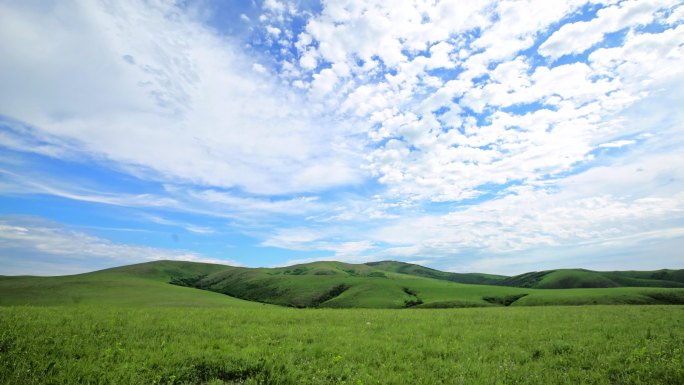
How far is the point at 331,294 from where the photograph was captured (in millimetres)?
137000

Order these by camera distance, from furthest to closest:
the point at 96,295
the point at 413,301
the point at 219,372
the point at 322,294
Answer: the point at 322,294 → the point at 413,301 → the point at 96,295 → the point at 219,372

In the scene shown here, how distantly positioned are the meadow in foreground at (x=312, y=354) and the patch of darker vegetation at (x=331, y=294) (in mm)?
112056

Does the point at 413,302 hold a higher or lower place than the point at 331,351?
lower

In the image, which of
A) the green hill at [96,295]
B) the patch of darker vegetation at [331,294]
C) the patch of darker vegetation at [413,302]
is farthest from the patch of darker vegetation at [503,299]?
the green hill at [96,295]

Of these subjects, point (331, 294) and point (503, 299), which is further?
point (331, 294)

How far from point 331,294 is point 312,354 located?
128620mm

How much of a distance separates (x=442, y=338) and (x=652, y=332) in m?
10.6

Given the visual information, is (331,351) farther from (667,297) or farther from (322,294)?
(322,294)

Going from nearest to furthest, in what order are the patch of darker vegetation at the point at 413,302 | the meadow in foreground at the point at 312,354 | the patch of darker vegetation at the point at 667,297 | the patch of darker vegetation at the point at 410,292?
the meadow in foreground at the point at 312,354, the patch of darker vegetation at the point at 667,297, the patch of darker vegetation at the point at 413,302, the patch of darker vegetation at the point at 410,292

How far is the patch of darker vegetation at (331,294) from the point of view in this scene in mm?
127250

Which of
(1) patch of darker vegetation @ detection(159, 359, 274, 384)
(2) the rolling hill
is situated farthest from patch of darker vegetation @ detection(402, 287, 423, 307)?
(1) patch of darker vegetation @ detection(159, 359, 274, 384)

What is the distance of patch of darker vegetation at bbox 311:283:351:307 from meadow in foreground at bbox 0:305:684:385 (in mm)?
112056

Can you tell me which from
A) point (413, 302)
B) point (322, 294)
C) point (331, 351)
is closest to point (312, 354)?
point (331, 351)

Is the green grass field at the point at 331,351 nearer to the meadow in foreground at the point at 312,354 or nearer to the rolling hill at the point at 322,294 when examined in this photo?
the meadow in foreground at the point at 312,354
